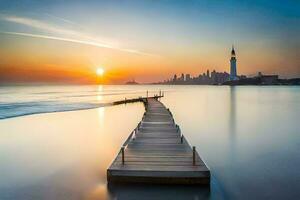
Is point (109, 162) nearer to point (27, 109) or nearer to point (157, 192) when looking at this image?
point (157, 192)

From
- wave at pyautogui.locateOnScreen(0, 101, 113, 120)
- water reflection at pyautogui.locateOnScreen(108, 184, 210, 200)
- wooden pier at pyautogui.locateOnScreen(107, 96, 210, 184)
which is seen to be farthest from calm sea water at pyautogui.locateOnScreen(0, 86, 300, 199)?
wave at pyautogui.locateOnScreen(0, 101, 113, 120)

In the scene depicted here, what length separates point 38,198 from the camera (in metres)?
9.39

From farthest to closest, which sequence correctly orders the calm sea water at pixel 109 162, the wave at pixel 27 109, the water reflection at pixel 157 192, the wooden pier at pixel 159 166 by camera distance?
the wave at pixel 27 109 < the calm sea water at pixel 109 162 < the wooden pier at pixel 159 166 < the water reflection at pixel 157 192

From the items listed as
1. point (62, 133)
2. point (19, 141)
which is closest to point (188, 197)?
point (19, 141)

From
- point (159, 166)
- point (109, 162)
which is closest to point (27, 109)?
point (109, 162)

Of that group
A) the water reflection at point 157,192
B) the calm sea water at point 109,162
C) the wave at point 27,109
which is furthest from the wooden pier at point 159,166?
the wave at point 27,109

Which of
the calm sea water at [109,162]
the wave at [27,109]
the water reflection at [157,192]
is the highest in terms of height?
the wave at [27,109]

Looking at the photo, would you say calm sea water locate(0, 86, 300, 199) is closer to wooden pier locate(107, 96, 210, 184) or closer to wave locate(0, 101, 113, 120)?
wooden pier locate(107, 96, 210, 184)

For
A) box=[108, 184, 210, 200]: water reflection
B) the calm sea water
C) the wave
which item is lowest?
the calm sea water

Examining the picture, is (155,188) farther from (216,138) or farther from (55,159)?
(216,138)

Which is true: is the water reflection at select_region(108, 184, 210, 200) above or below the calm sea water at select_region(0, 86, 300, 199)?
above

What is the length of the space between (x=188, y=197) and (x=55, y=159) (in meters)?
8.82

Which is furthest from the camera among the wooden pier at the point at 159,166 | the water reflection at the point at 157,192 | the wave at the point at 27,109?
the wave at the point at 27,109

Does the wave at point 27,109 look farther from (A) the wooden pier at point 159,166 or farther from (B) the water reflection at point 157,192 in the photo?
(B) the water reflection at point 157,192
